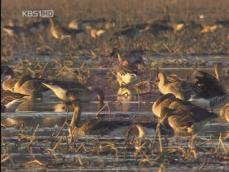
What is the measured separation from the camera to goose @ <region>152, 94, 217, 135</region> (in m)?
10.6

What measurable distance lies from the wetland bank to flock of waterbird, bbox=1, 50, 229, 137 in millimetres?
102

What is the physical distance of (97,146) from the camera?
9.80m

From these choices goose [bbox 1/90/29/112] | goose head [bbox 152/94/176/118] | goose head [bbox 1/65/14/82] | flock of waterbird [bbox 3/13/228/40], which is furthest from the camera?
flock of waterbird [bbox 3/13/228/40]

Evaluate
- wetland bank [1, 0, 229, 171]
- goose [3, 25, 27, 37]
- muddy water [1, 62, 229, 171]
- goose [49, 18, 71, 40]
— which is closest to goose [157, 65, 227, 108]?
wetland bank [1, 0, 229, 171]

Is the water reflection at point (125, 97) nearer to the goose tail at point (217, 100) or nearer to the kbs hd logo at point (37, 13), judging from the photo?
the goose tail at point (217, 100)

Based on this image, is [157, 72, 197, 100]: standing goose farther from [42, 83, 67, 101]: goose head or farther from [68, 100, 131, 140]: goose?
[68, 100, 131, 140]: goose

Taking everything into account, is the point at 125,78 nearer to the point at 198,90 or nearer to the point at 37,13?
the point at 198,90

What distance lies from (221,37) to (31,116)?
9903 millimetres

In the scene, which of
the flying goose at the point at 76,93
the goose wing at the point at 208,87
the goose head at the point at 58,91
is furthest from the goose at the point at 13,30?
the goose wing at the point at 208,87

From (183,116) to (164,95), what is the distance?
1419mm

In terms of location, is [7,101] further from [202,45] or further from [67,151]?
[202,45]

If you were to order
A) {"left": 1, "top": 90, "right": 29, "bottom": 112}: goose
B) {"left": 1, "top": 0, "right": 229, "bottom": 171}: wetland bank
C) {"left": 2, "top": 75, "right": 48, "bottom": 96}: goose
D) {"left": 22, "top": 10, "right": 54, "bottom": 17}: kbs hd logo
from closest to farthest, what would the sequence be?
1. {"left": 1, "top": 0, "right": 229, "bottom": 171}: wetland bank
2. {"left": 1, "top": 90, "right": 29, "bottom": 112}: goose
3. {"left": 2, "top": 75, "right": 48, "bottom": 96}: goose
4. {"left": 22, "top": 10, "right": 54, "bottom": 17}: kbs hd logo

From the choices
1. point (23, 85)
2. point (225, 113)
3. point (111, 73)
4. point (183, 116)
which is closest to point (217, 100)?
point (225, 113)

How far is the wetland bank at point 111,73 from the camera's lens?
953 cm
